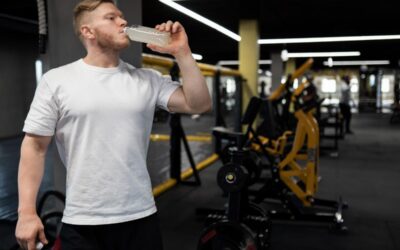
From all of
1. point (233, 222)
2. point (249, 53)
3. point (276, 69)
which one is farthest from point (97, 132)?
point (276, 69)

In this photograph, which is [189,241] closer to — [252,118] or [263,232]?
[263,232]

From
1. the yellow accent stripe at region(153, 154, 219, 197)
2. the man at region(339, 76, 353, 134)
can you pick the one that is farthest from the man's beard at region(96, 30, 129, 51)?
the man at region(339, 76, 353, 134)

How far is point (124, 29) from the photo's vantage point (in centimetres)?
134

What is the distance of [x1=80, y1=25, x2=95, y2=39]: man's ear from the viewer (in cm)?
135

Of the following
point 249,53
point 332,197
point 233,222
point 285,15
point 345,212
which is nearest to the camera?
point 233,222

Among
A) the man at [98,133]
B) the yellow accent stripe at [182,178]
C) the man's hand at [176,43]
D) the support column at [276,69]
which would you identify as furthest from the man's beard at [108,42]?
the support column at [276,69]

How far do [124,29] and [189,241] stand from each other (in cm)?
252

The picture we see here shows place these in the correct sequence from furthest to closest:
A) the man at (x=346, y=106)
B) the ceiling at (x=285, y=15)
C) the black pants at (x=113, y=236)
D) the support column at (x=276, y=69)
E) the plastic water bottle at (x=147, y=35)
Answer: the support column at (x=276, y=69), the man at (x=346, y=106), the ceiling at (x=285, y=15), the black pants at (x=113, y=236), the plastic water bottle at (x=147, y=35)

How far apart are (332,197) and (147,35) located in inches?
164

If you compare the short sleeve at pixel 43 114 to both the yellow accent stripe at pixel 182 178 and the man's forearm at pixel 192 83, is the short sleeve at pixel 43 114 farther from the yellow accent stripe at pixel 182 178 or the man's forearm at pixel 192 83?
the yellow accent stripe at pixel 182 178

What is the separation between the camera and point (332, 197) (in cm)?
492

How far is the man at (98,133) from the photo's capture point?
1.31 m

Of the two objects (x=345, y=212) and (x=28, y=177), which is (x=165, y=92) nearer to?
(x=28, y=177)

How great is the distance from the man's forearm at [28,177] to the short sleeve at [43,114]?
6cm
